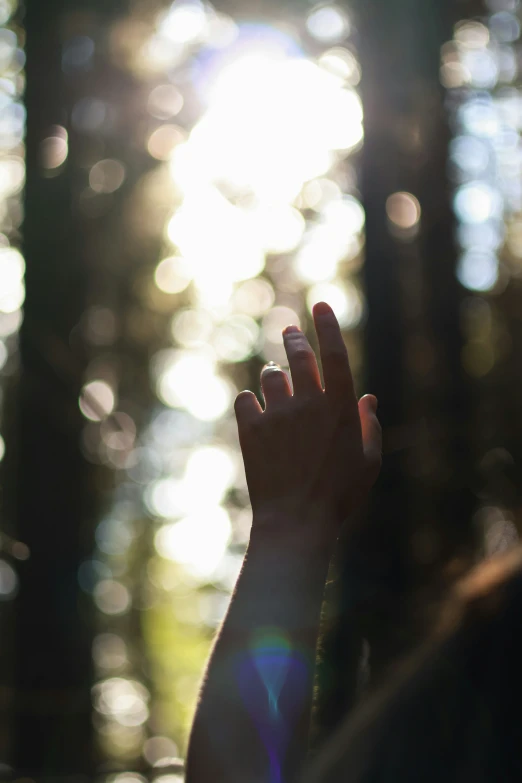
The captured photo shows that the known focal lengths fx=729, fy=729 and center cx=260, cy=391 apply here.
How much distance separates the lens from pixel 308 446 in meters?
1.22

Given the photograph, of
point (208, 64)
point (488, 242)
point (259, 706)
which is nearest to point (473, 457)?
point (488, 242)

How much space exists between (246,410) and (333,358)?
18 centimetres

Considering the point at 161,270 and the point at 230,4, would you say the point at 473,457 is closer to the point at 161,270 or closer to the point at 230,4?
the point at 161,270

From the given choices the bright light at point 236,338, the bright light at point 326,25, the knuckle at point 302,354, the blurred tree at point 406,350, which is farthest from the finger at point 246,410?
the bright light at point 236,338

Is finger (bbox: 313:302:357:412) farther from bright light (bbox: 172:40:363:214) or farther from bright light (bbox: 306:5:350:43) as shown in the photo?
bright light (bbox: 306:5:350:43)

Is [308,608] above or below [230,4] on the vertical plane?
below

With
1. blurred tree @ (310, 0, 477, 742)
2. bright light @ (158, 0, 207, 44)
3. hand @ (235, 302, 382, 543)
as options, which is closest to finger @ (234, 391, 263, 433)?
hand @ (235, 302, 382, 543)

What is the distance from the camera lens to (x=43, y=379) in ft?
14.2

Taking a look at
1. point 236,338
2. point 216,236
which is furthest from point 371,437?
point 236,338

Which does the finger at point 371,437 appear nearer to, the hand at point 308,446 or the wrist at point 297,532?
the hand at point 308,446

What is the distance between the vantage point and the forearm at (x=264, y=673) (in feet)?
3.24

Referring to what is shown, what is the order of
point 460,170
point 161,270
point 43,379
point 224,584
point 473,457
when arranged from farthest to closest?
point 224,584
point 161,270
point 460,170
point 473,457
point 43,379

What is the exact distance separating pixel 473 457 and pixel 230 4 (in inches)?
161

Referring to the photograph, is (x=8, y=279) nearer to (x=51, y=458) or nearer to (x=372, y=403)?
(x=51, y=458)
